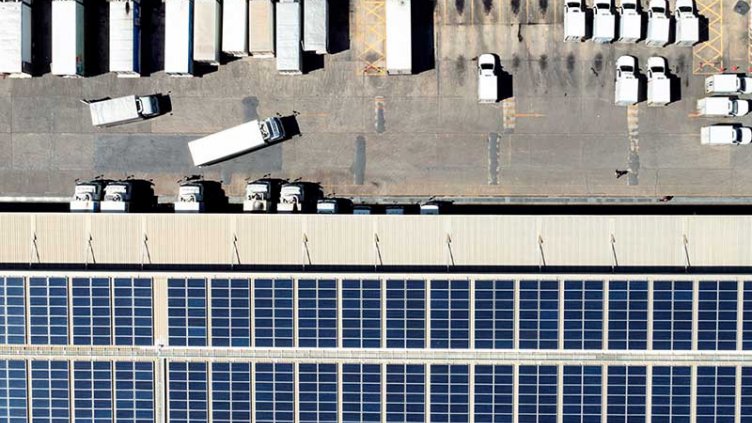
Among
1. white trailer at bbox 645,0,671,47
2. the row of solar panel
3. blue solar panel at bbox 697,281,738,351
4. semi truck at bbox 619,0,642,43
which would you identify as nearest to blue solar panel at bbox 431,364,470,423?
the row of solar panel

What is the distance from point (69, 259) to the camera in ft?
125

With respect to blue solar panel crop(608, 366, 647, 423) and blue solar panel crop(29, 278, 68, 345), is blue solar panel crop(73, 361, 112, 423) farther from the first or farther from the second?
blue solar panel crop(608, 366, 647, 423)

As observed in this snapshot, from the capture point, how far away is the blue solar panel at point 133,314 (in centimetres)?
3700

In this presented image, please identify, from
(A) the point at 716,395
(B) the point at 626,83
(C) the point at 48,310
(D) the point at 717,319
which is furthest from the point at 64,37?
(A) the point at 716,395

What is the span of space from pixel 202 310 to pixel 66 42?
1929 centimetres

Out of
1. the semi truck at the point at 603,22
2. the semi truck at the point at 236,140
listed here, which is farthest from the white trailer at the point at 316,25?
the semi truck at the point at 603,22

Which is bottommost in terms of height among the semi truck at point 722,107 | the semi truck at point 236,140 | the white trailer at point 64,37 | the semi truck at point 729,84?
the semi truck at point 236,140

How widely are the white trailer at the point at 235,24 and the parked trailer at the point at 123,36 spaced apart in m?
5.82

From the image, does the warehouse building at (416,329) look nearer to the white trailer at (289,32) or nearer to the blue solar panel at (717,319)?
the blue solar panel at (717,319)

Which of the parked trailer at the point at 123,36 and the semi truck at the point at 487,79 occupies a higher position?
the parked trailer at the point at 123,36

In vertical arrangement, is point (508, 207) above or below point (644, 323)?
above

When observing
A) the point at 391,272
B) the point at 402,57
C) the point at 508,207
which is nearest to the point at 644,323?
the point at 508,207

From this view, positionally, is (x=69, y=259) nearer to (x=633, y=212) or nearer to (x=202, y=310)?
(x=202, y=310)

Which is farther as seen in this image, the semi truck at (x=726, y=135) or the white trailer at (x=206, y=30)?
the white trailer at (x=206, y=30)
